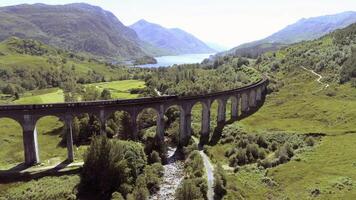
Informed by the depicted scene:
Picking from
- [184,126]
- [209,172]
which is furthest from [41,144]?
[209,172]

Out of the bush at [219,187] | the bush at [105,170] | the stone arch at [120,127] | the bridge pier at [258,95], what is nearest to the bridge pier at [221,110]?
the stone arch at [120,127]

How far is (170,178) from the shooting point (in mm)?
72812

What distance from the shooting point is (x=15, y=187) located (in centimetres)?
6438

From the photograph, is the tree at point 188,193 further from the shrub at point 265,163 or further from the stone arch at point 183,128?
the stone arch at point 183,128

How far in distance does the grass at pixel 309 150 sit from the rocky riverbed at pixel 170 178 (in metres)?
9.71

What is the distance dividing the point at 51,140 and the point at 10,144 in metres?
10.1

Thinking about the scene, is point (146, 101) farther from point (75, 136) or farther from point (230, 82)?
point (230, 82)

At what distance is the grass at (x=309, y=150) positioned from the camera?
6681cm

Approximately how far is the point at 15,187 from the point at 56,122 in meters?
53.6

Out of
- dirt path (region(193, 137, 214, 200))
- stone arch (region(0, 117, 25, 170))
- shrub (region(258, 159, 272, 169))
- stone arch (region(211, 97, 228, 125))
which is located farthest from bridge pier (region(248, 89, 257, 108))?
stone arch (region(0, 117, 25, 170))

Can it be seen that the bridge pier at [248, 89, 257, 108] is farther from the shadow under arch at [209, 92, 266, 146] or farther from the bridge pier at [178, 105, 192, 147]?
the bridge pier at [178, 105, 192, 147]

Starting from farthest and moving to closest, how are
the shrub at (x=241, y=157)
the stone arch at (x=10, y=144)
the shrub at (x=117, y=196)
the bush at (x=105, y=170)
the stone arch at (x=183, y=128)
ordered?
the stone arch at (x=183, y=128) < the shrub at (x=241, y=157) < the stone arch at (x=10, y=144) < the bush at (x=105, y=170) < the shrub at (x=117, y=196)

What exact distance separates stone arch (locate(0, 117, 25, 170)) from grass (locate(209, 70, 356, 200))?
1738 inches

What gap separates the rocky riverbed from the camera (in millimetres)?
65312
